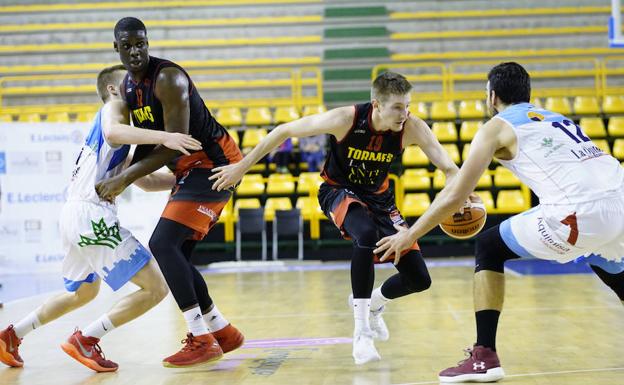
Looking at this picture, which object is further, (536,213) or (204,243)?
(204,243)

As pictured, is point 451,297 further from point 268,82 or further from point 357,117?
point 268,82

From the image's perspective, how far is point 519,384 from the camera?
11.8 feet

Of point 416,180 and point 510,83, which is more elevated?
point 510,83

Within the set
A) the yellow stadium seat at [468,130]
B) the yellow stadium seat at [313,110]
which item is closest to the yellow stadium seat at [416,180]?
the yellow stadium seat at [468,130]

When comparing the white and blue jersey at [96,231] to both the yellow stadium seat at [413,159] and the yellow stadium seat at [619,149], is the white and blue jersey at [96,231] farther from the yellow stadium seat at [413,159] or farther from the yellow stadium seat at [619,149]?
the yellow stadium seat at [619,149]

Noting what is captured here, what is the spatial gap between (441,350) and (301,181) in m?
8.84

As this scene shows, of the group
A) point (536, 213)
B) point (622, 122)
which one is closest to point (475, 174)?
point (536, 213)

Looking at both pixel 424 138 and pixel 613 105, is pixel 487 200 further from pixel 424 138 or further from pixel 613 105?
pixel 424 138

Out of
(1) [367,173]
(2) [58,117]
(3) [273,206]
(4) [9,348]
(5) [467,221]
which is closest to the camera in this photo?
(5) [467,221]

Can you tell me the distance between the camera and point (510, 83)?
12.3ft

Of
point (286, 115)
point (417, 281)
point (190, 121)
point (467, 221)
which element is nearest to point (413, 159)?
point (286, 115)

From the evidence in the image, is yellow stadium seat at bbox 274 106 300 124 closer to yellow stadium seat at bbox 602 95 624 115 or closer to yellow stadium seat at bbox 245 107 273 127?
yellow stadium seat at bbox 245 107 273 127

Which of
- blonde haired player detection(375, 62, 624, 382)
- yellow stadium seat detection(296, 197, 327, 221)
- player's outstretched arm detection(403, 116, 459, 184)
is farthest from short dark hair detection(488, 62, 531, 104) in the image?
yellow stadium seat detection(296, 197, 327, 221)

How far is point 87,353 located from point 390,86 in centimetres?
220
